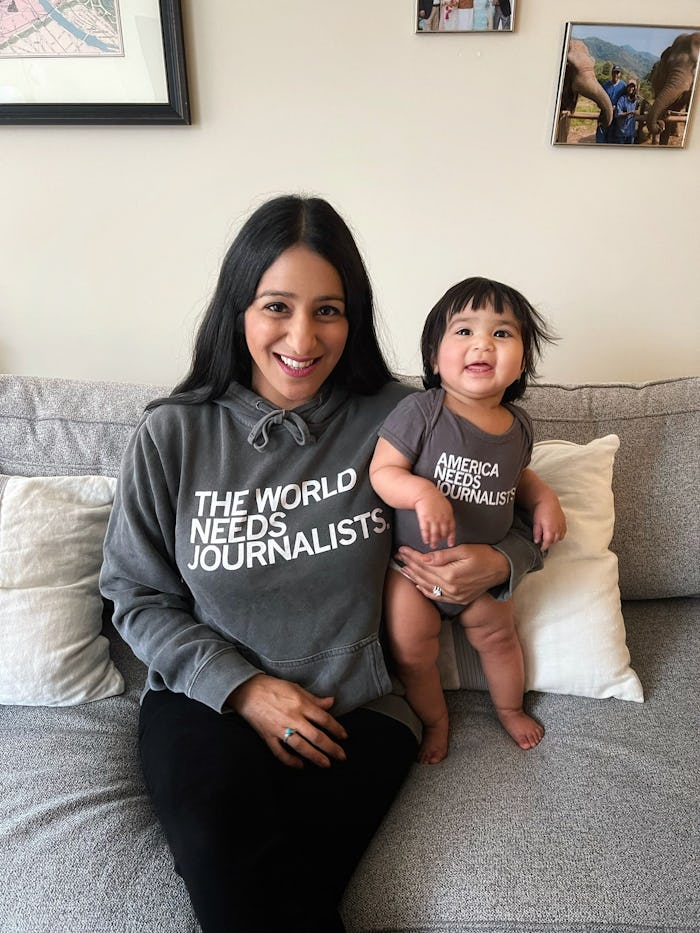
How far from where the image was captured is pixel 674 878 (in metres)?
0.90

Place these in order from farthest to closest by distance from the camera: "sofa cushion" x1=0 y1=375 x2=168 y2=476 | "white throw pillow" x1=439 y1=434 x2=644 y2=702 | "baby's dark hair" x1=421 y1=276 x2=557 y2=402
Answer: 1. "sofa cushion" x1=0 y1=375 x2=168 y2=476
2. "white throw pillow" x1=439 y1=434 x2=644 y2=702
3. "baby's dark hair" x1=421 y1=276 x2=557 y2=402

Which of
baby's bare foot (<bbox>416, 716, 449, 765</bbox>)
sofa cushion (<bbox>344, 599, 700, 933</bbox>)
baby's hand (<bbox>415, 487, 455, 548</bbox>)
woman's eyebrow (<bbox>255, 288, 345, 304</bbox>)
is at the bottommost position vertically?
baby's bare foot (<bbox>416, 716, 449, 765</bbox>)

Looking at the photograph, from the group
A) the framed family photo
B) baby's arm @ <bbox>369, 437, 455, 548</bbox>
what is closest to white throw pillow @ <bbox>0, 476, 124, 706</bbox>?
baby's arm @ <bbox>369, 437, 455, 548</bbox>

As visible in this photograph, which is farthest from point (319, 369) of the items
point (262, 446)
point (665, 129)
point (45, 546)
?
point (665, 129)

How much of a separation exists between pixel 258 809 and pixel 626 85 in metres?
1.81

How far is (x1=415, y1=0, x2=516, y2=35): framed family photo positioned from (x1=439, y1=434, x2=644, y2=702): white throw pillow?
3.47 ft

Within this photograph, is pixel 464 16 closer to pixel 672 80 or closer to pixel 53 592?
pixel 672 80

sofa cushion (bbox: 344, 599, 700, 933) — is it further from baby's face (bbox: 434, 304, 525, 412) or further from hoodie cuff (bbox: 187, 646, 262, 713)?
baby's face (bbox: 434, 304, 525, 412)

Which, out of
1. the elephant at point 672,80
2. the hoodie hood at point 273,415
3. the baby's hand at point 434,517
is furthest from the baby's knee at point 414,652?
the elephant at point 672,80

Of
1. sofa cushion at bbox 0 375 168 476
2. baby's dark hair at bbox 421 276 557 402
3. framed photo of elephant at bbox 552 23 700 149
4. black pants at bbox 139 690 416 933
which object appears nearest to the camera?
black pants at bbox 139 690 416 933

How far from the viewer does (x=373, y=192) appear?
1.65m

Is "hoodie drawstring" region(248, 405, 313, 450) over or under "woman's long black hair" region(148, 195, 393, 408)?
under

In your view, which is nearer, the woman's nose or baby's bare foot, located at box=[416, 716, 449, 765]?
the woman's nose

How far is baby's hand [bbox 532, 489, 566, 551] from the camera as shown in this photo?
117 cm
